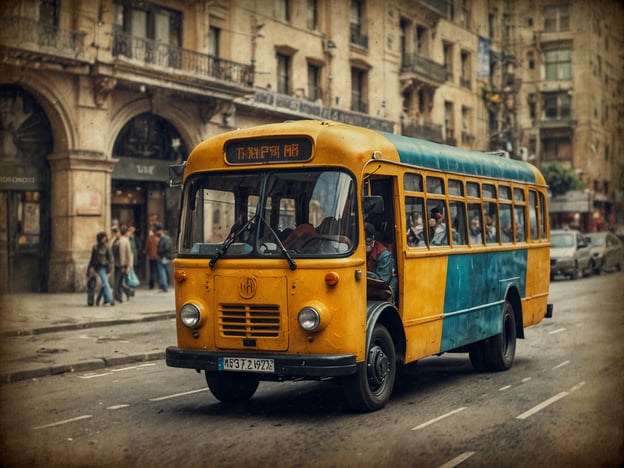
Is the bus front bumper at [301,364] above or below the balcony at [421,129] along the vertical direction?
below

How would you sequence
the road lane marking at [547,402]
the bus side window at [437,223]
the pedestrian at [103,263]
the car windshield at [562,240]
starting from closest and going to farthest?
1. the road lane marking at [547,402]
2. the bus side window at [437,223]
3. the pedestrian at [103,263]
4. the car windshield at [562,240]

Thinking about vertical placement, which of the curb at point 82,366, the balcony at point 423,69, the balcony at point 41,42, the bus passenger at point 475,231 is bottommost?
the curb at point 82,366

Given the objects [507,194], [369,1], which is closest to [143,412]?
[507,194]

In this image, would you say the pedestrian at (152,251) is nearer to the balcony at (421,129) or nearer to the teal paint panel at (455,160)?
the teal paint panel at (455,160)

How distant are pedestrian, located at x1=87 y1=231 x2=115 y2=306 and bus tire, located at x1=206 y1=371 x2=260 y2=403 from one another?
37.7ft

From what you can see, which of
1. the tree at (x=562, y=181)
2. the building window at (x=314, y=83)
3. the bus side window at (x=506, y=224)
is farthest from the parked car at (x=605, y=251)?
the bus side window at (x=506, y=224)

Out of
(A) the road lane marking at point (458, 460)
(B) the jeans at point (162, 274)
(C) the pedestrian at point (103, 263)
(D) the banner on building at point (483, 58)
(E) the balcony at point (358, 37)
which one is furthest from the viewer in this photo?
(D) the banner on building at point (483, 58)

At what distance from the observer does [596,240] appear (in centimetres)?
3400

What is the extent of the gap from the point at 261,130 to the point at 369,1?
28.0m

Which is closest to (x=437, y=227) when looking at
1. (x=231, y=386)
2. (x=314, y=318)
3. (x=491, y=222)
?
(x=491, y=222)

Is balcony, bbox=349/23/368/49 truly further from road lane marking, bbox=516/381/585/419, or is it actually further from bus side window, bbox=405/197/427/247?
road lane marking, bbox=516/381/585/419

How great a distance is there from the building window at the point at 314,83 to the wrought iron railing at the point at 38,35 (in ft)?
36.6

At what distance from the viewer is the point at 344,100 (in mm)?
33344

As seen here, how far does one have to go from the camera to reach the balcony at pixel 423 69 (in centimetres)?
3725
